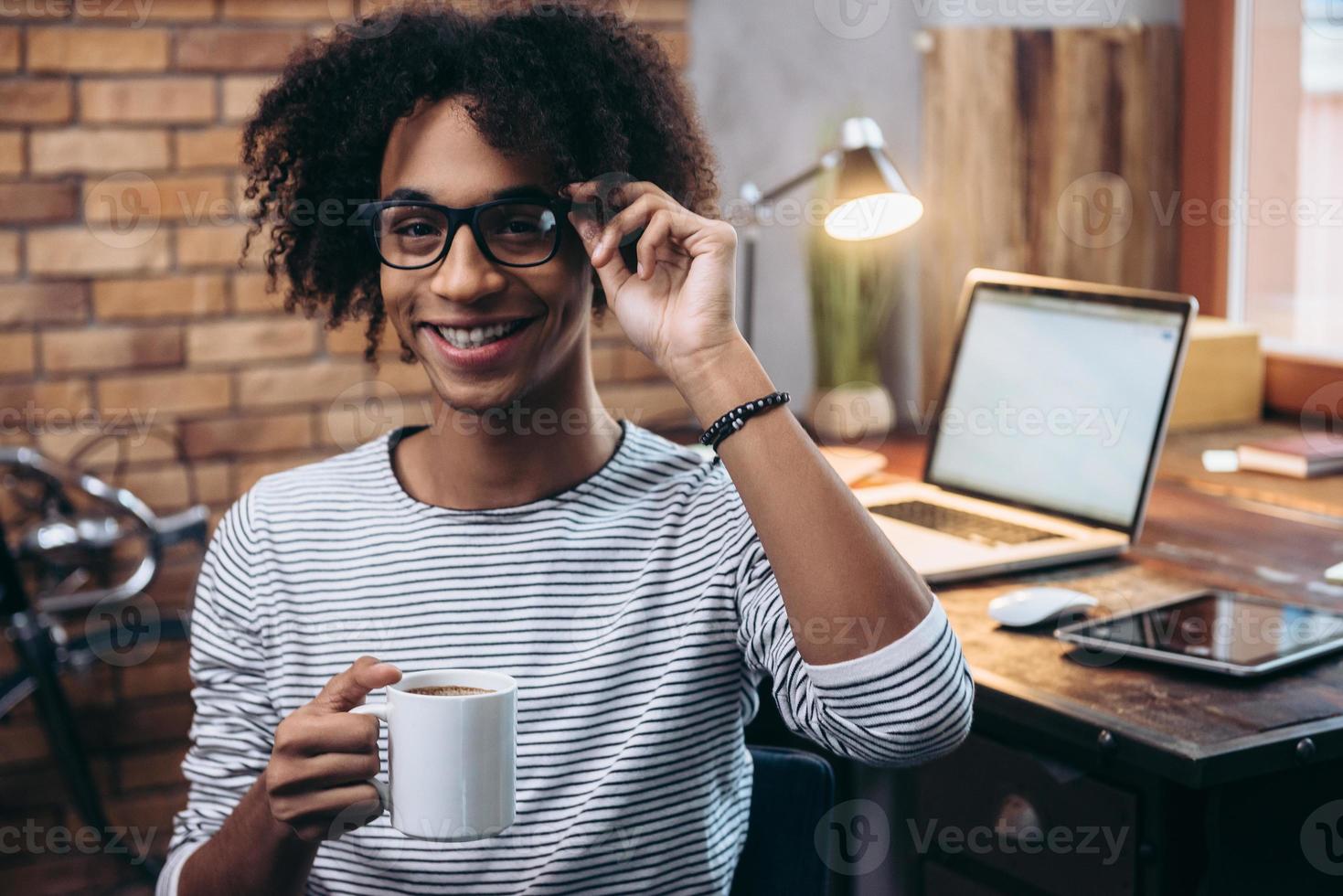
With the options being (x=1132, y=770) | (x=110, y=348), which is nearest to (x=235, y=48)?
(x=110, y=348)

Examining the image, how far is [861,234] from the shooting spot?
1.93 meters

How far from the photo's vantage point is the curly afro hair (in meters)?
1.25

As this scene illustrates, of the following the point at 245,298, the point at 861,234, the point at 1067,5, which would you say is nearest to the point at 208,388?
the point at 245,298

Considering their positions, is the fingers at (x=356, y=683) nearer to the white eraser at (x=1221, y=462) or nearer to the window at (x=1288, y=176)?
the white eraser at (x=1221, y=462)

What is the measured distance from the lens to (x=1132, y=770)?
1280mm

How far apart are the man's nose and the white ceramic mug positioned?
356mm

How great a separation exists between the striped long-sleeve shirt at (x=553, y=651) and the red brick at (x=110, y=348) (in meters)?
1.25

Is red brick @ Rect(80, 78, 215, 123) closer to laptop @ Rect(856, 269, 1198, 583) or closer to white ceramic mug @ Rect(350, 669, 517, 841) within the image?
laptop @ Rect(856, 269, 1198, 583)

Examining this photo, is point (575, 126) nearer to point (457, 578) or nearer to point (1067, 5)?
point (457, 578)

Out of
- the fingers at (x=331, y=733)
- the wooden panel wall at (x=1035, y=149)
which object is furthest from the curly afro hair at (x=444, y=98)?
the wooden panel wall at (x=1035, y=149)

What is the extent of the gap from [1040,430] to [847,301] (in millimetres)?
858

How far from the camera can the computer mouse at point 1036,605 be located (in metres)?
1.52

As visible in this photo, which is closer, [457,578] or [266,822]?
[266,822]

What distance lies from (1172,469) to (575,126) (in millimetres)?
1355
